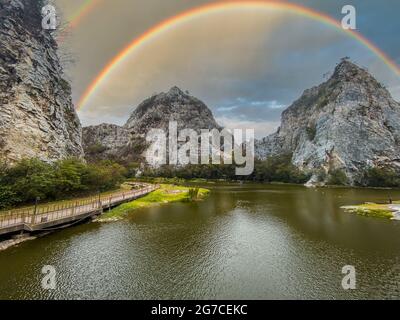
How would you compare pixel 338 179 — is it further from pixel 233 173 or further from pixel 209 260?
pixel 209 260

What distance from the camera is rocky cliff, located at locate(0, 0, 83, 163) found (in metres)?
60.5

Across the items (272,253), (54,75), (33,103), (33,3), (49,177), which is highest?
(33,3)

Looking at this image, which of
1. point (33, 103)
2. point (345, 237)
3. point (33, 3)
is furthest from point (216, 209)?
point (33, 3)

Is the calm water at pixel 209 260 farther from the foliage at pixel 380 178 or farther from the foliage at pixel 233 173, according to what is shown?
the foliage at pixel 233 173

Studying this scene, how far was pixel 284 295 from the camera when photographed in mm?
18094

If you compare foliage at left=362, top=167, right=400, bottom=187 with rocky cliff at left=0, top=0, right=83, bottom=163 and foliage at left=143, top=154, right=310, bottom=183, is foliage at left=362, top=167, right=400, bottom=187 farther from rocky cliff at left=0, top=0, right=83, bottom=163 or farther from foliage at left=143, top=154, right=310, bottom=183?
rocky cliff at left=0, top=0, right=83, bottom=163

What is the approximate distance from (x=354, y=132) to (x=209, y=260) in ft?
565

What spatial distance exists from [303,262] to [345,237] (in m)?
12.3

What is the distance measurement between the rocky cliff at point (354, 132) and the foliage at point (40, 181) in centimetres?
12437

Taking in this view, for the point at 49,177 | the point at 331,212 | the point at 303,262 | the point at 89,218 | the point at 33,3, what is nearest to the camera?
the point at 303,262

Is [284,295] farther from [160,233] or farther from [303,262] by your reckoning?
[160,233]

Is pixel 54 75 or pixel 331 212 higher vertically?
pixel 54 75

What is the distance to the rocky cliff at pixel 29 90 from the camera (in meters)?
60.5

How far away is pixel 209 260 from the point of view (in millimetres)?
24875
